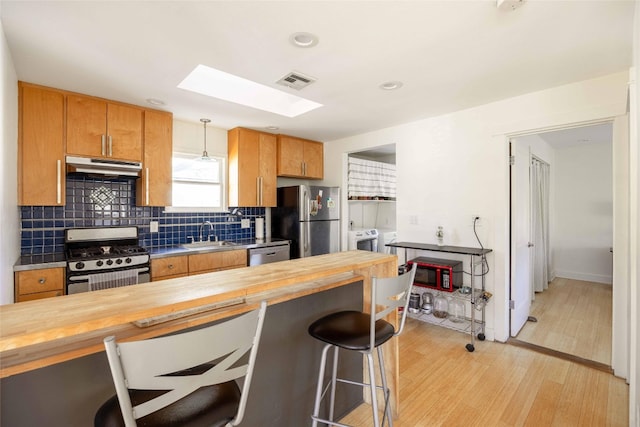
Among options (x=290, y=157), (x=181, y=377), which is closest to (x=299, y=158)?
(x=290, y=157)

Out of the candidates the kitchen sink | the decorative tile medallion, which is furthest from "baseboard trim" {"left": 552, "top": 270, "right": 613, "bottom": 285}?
the decorative tile medallion

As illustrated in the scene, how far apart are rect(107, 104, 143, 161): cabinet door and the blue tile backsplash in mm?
408

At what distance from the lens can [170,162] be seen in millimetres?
3326

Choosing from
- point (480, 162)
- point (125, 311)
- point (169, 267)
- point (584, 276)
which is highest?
point (480, 162)

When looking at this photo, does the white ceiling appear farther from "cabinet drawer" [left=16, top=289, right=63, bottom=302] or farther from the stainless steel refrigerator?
"cabinet drawer" [left=16, top=289, right=63, bottom=302]

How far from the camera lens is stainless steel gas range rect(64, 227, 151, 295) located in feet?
8.27

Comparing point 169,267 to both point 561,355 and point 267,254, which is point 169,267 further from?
point 561,355

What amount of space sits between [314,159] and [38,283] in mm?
3550

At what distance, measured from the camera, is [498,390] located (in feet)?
7.16

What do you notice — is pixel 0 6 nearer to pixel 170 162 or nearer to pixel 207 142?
pixel 170 162

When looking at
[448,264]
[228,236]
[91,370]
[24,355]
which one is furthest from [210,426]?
[228,236]

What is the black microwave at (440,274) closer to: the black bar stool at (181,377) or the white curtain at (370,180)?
the white curtain at (370,180)

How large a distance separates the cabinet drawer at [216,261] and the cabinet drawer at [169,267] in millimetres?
73

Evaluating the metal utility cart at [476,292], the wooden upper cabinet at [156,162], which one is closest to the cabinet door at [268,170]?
the wooden upper cabinet at [156,162]
